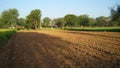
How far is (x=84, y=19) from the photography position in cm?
13825

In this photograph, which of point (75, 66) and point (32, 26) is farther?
point (32, 26)

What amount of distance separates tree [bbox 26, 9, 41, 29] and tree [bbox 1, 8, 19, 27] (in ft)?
61.1

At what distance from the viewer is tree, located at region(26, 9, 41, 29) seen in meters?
116

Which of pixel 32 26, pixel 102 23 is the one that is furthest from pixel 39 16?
pixel 102 23

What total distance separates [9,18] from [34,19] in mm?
25717

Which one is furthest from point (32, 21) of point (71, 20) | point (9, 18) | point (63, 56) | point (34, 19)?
point (63, 56)

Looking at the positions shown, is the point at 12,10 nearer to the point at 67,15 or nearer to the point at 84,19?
the point at 67,15

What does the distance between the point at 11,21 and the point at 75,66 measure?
420 ft

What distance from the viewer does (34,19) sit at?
11819 centimetres

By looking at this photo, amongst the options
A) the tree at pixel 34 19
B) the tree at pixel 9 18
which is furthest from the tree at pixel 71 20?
the tree at pixel 9 18

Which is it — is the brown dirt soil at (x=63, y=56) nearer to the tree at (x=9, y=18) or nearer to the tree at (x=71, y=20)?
the tree at (x=9, y=18)

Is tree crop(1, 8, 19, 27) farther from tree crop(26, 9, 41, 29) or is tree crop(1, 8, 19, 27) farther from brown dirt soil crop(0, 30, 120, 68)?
brown dirt soil crop(0, 30, 120, 68)

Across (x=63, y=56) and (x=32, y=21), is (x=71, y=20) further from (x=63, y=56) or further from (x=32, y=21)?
(x=63, y=56)

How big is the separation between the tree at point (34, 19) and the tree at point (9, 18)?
18624 millimetres
